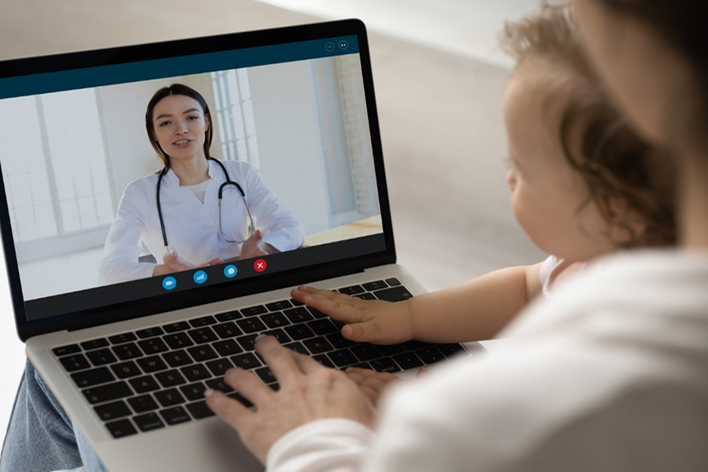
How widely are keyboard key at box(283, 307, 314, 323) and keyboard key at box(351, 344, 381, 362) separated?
66 mm

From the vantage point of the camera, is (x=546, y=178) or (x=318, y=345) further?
(x=318, y=345)

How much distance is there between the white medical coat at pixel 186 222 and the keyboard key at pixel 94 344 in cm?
7

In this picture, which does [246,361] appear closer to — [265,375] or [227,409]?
[265,375]

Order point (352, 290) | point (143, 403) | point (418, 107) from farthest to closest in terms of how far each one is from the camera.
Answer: point (418, 107), point (352, 290), point (143, 403)

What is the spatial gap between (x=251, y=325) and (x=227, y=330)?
3 centimetres

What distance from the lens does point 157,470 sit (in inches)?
26.7

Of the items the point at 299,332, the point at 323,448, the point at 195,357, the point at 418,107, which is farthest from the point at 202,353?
the point at 418,107

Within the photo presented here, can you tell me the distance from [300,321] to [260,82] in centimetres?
28

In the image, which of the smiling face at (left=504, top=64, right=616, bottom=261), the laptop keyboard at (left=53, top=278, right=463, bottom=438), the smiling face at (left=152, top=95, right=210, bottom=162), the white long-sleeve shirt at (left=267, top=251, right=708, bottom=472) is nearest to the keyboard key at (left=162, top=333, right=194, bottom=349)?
the laptop keyboard at (left=53, top=278, right=463, bottom=438)

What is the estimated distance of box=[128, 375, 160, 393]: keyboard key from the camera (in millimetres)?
748

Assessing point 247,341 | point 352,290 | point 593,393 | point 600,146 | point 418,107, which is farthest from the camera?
point 418,107

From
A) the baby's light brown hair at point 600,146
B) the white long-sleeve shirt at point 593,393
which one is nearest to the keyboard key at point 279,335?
the baby's light brown hair at point 600,146

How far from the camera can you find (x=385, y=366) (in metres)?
0.84

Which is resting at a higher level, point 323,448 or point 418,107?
point 418,107
